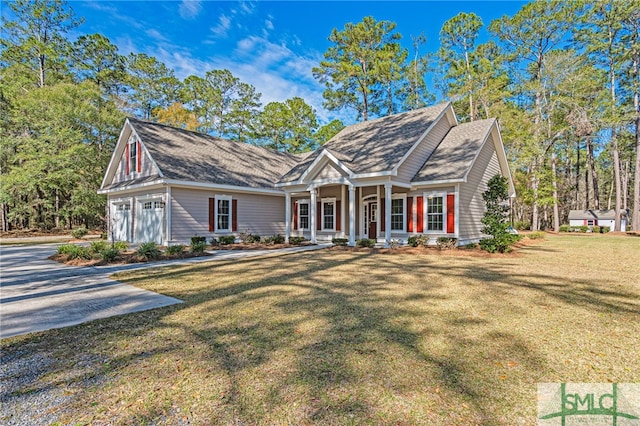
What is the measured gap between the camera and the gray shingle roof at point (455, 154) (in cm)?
1362

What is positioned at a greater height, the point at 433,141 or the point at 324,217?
the point at 433,141

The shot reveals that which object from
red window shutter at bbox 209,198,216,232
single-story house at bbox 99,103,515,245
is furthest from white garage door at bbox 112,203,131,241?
red window shutter at bbox 209,198,216,232

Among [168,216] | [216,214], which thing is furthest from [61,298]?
[216,214]

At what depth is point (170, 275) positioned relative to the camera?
26.0 ft

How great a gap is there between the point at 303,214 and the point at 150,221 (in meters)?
7.94

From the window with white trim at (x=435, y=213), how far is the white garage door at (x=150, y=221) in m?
12.3

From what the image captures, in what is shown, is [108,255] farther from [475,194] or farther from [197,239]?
[475,194]

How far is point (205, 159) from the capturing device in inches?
679

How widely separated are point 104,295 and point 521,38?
34321mm

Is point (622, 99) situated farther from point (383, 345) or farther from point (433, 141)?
point (383, 345)

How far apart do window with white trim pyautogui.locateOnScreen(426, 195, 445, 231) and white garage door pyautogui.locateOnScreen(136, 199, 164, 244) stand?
12.3 m

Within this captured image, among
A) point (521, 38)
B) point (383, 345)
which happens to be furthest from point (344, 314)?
point (521, 38)

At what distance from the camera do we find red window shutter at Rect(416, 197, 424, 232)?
14.1m

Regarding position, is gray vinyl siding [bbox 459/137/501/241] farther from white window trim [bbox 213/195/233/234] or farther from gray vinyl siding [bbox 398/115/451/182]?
white window trim [bbox 213/195/233/234]
